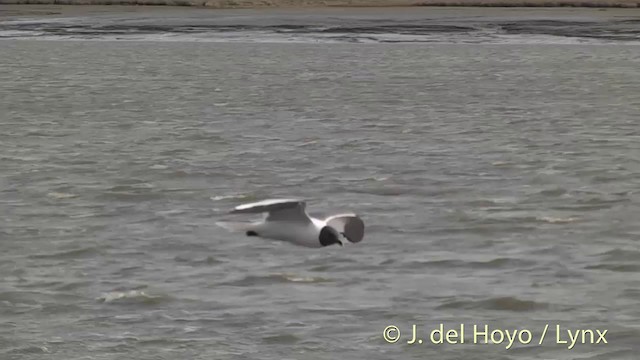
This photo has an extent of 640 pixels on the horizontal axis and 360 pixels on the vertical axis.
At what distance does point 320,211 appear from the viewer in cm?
1667

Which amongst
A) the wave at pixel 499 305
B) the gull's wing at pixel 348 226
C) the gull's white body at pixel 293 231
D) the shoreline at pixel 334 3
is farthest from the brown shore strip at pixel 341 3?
the wave at pixel 499 305

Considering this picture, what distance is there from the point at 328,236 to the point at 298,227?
0.29 meters

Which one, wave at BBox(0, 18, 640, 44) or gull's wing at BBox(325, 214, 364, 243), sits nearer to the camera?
gull's wing at BBox(325, 214, 364, 243)

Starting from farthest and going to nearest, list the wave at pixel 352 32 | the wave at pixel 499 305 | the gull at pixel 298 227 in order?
the wave at pixel 352 32 < the gull at pixel 298 227 < the wave at pixel 499 305

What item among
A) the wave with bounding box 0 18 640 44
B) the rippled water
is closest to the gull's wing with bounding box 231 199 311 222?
the rippled water

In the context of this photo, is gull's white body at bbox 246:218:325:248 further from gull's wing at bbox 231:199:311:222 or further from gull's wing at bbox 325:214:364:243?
gull's wing at bbox 325:214:364:243

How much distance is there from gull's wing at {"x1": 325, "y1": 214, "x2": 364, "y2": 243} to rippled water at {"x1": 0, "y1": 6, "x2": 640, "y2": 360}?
15 centimetres

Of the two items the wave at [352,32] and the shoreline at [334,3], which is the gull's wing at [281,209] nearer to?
the wave at [352,32]

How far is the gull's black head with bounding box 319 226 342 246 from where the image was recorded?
44.9ft

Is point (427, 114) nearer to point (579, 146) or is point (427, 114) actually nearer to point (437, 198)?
point (579, 146)

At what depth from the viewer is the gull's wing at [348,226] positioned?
14078 mm

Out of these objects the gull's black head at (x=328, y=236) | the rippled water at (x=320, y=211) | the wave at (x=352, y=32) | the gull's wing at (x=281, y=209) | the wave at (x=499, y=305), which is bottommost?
the wave at (x=352, y=32)

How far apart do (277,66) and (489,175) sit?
2409cm

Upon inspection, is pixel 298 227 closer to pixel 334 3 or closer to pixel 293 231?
pixel 293 231
